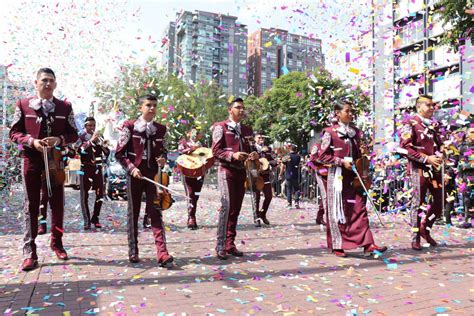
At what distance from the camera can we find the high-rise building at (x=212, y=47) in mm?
106125

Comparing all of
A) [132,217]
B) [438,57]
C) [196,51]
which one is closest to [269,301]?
[132,217]

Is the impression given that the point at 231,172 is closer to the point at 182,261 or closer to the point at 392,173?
the point at 182,261

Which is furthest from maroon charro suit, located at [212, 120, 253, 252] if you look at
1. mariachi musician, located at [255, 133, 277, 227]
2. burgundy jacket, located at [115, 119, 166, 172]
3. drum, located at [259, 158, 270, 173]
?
drum, located at [259, 158, 270, 173]

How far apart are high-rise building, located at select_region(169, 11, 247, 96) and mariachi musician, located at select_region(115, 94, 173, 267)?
98234 mm

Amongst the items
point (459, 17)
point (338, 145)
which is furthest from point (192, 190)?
point (459, 17)

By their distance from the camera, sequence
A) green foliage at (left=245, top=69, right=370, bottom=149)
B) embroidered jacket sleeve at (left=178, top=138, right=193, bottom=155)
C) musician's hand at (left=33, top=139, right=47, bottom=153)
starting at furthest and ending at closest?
green foliage at (left=245, top=69, right=370, bottom=149), embroidered jacket sleeve at (left=178, top=138, right=193, bottom=155), musician's hand at (left=33, top=139, right=47, bottom=153)

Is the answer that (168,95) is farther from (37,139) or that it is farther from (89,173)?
(37,139)

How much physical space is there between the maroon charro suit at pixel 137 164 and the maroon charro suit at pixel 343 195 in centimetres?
244

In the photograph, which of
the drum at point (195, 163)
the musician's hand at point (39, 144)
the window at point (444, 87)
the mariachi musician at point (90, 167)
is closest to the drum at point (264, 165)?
the drum at point (195, 163)

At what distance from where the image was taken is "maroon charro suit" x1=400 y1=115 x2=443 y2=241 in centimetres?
643

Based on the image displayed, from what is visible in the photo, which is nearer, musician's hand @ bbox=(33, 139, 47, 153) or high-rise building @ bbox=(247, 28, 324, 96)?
musician's hand @ bbox=(33, 139, 47, 153)

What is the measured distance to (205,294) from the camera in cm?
405

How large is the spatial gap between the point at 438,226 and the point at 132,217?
731cm

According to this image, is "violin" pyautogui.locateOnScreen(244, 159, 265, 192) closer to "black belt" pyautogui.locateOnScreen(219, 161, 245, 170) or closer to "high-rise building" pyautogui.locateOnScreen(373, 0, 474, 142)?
"black belt" pyautogui.locateOnScreen(219, 161, 245, 170)
